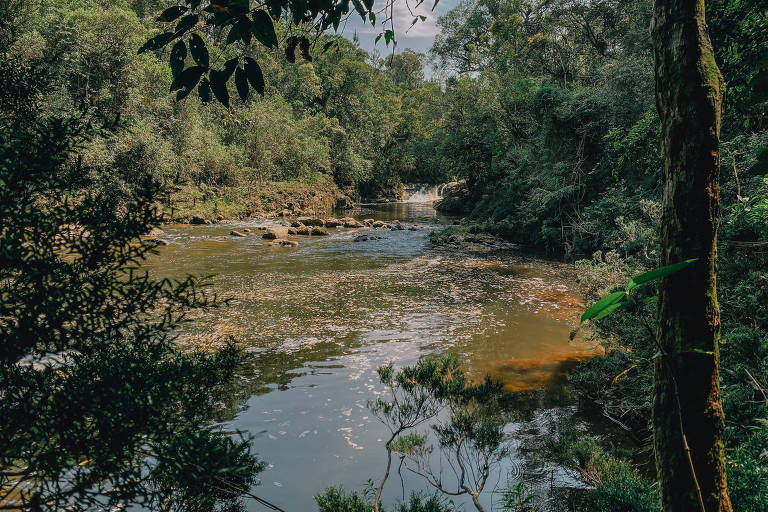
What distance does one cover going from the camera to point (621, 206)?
12.1 m

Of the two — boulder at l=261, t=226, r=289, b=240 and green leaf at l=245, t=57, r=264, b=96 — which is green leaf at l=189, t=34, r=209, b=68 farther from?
boulder at l=261, t=226, r=289, b=240

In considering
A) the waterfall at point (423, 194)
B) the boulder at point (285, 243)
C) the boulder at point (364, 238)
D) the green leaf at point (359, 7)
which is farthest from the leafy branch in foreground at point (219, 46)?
the waterfall at point (423, 194)

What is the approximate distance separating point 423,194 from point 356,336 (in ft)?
117

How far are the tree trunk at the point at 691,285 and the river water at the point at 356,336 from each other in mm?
2728

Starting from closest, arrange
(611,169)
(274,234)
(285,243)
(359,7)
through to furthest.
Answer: (359,7) < (611,169) < (285,243) < (274,234)

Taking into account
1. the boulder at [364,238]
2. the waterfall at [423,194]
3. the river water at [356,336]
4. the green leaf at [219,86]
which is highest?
the waterfall at [423,194]

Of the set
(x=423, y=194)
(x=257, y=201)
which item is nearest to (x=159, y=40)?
(x=257, y=201)

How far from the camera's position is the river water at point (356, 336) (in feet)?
16.0

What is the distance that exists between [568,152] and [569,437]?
14.0m

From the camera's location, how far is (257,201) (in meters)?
25.9

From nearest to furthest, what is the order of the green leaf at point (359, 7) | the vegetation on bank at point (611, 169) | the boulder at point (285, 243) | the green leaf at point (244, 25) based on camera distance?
1. the green leaf at point (244, 25)
2. the green leaf at point (359, 7)
3. the vegetation on bank at point (611, 169)
4. the boulder at point (285, 243)

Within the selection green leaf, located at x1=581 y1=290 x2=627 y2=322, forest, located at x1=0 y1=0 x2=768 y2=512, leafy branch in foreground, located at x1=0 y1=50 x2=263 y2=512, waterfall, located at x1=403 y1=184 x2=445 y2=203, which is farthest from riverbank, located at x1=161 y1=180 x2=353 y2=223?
green leaf, located at x1=581 y1=290 x2=627 y2=322

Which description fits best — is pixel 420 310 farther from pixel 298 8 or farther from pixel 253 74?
pixel 253 74

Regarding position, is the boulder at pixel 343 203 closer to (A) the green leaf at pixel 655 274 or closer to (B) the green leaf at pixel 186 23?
(B) the green leaf at pixel 186 23
